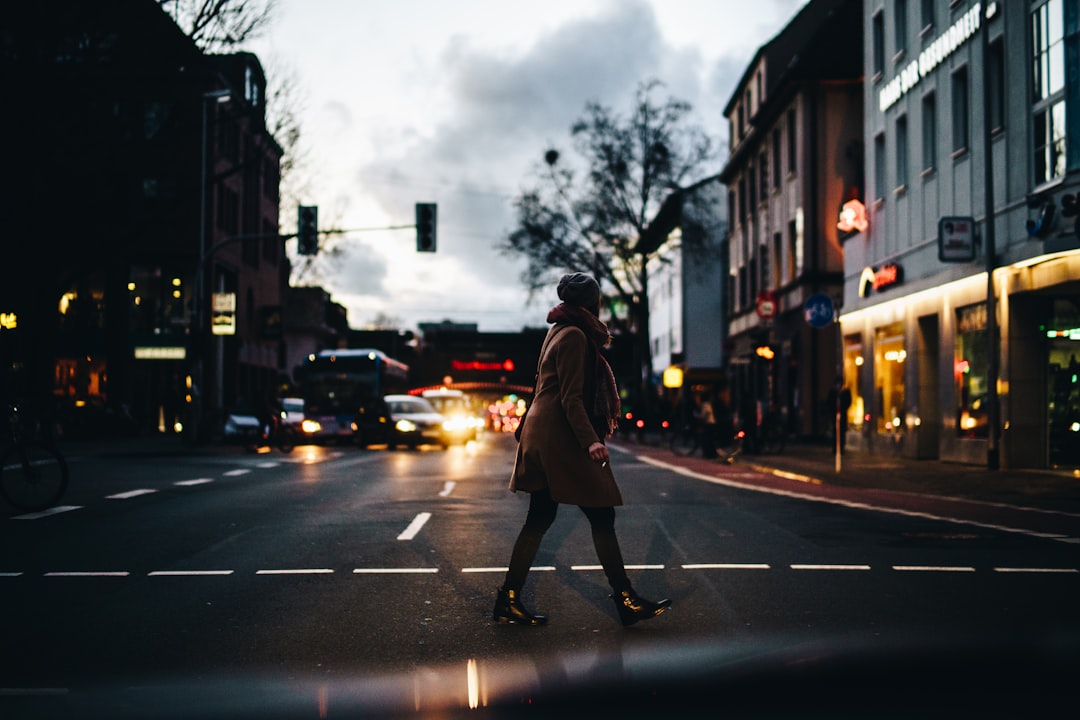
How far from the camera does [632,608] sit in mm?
6695

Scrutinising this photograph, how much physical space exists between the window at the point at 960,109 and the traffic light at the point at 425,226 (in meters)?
12.5

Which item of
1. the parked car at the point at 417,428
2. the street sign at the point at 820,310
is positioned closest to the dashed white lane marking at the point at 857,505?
the street sign at the point at 820,310

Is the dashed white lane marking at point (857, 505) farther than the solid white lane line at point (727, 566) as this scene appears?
Yes

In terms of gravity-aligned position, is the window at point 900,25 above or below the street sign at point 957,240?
above

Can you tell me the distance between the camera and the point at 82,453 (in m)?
29.7

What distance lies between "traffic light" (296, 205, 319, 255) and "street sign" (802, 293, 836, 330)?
12.7 m

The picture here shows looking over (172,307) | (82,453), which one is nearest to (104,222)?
(82,453)

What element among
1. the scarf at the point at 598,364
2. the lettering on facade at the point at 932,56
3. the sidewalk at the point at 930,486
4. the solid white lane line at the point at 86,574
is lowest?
the sidewalk at the point at 930,486

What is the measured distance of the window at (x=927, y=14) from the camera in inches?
1065

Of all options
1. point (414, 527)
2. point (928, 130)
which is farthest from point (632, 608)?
point (928, 130)

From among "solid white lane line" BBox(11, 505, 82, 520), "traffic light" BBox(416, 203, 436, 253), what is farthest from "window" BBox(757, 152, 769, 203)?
"solid white lane line" BBox(11, 505, 82, 520)

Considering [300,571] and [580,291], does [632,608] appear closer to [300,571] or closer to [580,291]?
[580,291]

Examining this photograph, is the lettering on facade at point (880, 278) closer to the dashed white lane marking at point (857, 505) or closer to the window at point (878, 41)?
the window at point (878, 41)

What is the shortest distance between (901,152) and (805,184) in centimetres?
1227
